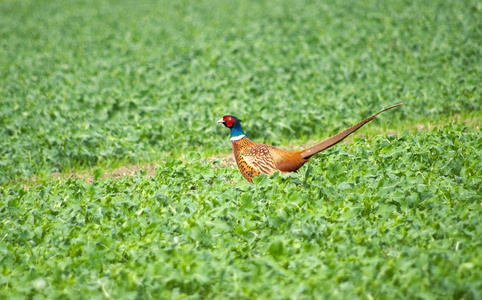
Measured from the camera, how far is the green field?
3605 millimetres

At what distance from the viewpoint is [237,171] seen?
582 cm

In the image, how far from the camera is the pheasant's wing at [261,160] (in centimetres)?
523

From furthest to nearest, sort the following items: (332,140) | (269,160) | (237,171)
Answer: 1. (237,171)
2. (269,160)
3. (332,140)

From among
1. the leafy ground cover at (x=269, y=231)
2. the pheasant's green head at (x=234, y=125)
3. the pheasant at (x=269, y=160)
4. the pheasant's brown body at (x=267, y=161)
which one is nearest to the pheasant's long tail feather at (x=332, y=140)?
the pheasant at (x=269, y=160)

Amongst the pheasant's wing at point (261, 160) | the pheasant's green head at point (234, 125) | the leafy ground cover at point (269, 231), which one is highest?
the pheasant's green head at point (234, 125)

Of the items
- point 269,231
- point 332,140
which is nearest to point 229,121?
point 332,140

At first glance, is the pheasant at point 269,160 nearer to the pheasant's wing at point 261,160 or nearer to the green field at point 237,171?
the pheasant's wing at point 261,160

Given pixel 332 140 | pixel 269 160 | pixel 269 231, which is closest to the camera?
pixel 269 231

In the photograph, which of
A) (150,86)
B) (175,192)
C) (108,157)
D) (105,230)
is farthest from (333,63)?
(105,230)

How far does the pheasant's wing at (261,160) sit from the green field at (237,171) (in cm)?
31

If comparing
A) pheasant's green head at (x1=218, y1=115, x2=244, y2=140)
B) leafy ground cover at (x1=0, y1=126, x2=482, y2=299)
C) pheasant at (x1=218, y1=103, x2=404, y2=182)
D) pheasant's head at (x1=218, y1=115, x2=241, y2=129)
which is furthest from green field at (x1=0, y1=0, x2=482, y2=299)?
pheasant's head at (x1=218, y1=115, x2=241, y2=129)

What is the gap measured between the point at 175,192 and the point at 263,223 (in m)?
1.25

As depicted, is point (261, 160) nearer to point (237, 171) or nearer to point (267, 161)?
point (267, 161)

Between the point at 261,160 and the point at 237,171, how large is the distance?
645mm
